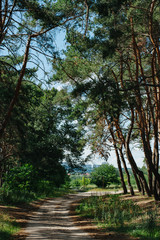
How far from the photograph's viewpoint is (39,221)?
8.40 meters

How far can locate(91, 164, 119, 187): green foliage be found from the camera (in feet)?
84.7

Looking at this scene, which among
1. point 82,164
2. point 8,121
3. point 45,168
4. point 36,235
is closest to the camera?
point 36,235

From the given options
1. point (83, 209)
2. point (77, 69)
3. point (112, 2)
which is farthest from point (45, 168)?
point (112, 2)

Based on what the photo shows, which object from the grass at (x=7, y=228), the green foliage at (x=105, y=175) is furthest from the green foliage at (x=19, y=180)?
the green foliage at (x=105, y=175)

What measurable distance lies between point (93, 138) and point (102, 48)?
646cm

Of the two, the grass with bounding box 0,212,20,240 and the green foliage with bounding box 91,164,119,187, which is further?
the green foliage with bounding box 91,164,119,187

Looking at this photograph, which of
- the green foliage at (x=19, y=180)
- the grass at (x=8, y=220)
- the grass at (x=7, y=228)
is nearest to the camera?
the grass at (x=7, y=228)

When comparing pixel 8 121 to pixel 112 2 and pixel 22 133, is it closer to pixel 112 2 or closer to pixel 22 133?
pixel 22 133

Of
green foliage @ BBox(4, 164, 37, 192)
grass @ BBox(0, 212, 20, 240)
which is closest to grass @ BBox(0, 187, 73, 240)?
grass @ BBox(0, 212, 20, 240)

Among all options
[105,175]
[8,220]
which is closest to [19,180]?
[8,220]

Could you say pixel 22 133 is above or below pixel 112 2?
below

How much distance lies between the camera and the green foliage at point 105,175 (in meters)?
25.8

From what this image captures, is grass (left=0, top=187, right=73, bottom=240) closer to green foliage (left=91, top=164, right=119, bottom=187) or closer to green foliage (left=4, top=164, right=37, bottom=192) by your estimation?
green foliage (left=4, top=164, right=37, bottom=192)

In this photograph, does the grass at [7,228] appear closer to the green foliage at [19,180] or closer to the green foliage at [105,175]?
the green foliage at [19,180]
